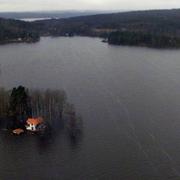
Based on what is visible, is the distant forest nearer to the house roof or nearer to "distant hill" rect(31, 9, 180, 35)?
"distant hill" rect(31, 9, 180, 35)

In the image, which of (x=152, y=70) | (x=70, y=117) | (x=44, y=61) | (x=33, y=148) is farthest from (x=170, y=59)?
(x=33, y=148)

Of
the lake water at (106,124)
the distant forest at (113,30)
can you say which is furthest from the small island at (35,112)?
the distant forest at (113,30)

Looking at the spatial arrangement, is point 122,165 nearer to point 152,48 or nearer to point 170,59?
point 170,59

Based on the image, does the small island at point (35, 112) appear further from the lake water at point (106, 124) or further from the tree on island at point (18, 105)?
the lake water at point (106, 124)

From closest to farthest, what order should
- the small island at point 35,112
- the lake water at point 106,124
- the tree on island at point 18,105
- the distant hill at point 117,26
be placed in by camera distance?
the lake water at point 106,124
the small island at point 35,112
the tree on island at point 18,105
the distant hill at point 117,26

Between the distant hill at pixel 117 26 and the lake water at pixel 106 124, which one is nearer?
the lake water at pixel 106 124

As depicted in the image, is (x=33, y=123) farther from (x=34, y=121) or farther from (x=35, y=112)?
(x=35, y=112)

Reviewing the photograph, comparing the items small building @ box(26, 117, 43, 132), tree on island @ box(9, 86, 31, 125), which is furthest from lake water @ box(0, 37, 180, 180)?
tree on island @ box(9, 86, 31, 125)
